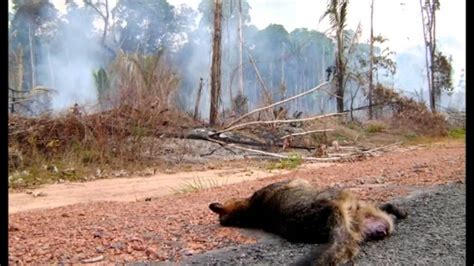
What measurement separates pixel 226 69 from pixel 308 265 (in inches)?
797

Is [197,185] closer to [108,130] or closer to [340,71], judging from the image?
[108,130]

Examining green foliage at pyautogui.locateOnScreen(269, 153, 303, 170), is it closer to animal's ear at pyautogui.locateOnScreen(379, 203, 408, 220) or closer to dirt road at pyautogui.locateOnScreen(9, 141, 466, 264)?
dirt road at pyautogui.locateOnScreen(9, 141, 466, 264)

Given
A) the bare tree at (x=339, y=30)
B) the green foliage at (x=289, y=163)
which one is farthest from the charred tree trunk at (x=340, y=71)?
the green foliage at (x=289, y=163)

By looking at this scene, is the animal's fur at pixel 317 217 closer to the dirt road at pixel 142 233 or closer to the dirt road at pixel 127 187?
the dirt road at pixel 142 233

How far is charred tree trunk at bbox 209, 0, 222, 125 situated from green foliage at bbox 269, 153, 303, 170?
3.35 metres

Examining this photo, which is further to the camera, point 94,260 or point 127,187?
point 127,187

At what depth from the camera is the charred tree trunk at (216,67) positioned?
44.1 ft

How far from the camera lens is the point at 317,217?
301cm

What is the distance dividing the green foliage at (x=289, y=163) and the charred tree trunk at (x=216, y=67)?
3.35 meters

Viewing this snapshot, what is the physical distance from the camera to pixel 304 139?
42.1 feet

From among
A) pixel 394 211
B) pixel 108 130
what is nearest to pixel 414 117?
pixel 108 130

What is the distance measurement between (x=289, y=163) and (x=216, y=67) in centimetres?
444

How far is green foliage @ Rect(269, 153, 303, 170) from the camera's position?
9882 millimetres

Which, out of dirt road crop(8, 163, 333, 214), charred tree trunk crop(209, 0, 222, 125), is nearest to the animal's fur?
dirt road crop(8, 163, 333, 214)
